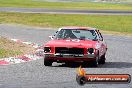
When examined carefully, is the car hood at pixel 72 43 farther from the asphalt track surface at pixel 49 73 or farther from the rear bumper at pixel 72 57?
the asphalt track surface at pixel 49 73

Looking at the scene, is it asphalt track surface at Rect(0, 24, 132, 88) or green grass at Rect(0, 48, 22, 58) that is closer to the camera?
asphalt track surface at Rect(0, 24, 132, 88)

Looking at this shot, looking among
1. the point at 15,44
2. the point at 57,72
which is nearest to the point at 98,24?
the point at 15,44

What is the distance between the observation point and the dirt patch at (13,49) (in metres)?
21.6

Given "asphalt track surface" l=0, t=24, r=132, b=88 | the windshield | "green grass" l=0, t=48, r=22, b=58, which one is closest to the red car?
"asphalt track surface" l=0, t=24, r=132, b=88

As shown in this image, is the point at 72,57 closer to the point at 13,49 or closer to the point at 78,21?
the point at 13,49

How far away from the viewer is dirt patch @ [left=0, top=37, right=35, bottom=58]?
21631 mm

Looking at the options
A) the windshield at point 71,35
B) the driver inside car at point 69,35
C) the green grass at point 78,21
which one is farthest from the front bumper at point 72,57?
the green grass at point 78,21

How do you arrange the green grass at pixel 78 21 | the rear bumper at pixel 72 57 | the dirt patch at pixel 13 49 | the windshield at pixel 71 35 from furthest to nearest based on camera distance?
the green grass at pixel 78 21
the dirt patch at pixel 13 49
the windshield at pixel 71 35
the rear bumper at pixel 72 57

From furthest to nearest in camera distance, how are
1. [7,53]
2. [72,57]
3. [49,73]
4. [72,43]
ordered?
1. [7,53]
2. [72,43]
3. [72,57]
4. [49,73]

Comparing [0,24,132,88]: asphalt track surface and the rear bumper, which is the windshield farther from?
the rear bumper

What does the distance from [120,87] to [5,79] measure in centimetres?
311

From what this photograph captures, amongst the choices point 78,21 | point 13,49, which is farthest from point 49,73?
point 78,21

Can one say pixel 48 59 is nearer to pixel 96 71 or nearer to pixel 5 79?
pixel 96 71

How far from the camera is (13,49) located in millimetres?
24125
